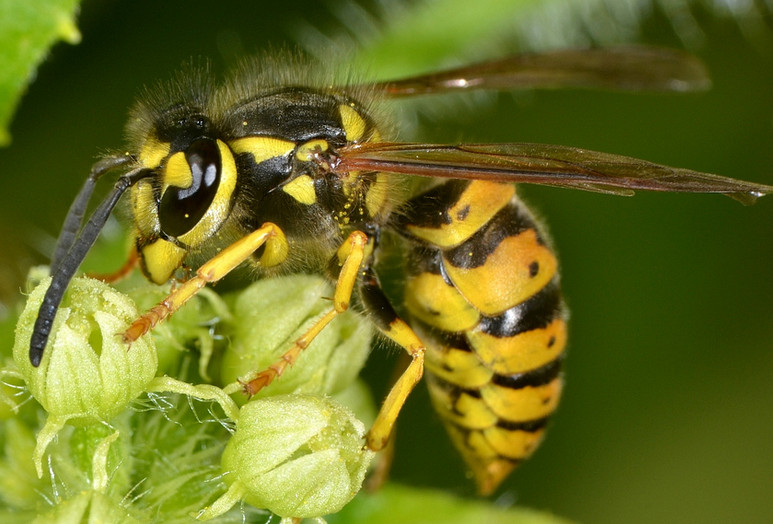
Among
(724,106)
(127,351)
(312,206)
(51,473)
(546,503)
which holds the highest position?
(724,106)

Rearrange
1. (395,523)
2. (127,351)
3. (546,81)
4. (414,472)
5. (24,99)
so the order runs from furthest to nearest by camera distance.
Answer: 1. (414,472)
2. (24,99)
3. (546,81)
4. (395,523)
5. (127,351)

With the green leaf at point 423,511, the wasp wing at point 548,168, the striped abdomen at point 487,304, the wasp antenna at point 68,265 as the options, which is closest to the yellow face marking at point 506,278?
the striped abdomen at point 487,304

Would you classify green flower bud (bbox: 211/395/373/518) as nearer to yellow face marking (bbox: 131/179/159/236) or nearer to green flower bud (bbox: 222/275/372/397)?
green flower bud (bbox: 222/275/372/397)

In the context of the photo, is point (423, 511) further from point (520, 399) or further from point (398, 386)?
point (398, 386)

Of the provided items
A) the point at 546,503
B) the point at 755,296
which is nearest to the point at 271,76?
the point at 546,503

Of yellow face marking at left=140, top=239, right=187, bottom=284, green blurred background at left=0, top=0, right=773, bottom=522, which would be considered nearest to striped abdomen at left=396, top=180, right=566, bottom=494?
yellow face marking at left=140, top=239, right=187, bottom=284

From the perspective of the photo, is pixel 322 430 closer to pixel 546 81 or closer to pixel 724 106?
pixel 546 81
